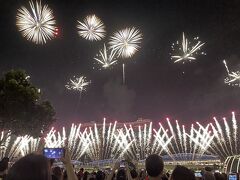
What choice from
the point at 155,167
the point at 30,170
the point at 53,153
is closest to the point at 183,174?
the point at 155,167

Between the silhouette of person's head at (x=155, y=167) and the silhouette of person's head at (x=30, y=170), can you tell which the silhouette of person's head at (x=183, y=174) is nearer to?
the silhouette of person's head at (x=155, y=167)

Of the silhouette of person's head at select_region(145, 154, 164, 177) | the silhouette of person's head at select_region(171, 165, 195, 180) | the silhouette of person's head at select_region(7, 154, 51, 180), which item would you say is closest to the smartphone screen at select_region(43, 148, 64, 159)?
the silhouette of person's head at select_region(145, 154, 164, 177)

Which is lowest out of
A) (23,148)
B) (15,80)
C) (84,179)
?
A: (84,179)

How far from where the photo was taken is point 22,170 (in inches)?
117

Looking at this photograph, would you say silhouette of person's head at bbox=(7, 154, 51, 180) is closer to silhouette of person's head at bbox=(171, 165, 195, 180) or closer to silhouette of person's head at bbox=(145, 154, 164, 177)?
silhouette of person's head at bbox=(171, 165, 195, 180)

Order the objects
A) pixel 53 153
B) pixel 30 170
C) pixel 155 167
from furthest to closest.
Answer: pixel 53 153 < pixel 155 167 < pixel 30 170

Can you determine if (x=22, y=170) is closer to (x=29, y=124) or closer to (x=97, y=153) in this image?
(x=29, y=124)

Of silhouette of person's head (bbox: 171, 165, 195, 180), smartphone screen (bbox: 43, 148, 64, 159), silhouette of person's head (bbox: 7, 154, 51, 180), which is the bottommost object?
silhouette of person's head (bbox: 171, 165, 195, 180)

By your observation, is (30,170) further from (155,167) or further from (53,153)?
Result: (53,153)

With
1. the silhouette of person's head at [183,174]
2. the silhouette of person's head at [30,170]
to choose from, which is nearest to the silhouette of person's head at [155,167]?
the silhouette of person's head at [183,174]

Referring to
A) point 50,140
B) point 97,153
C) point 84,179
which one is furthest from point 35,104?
point 97,153

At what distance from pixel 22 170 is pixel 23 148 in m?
68.7

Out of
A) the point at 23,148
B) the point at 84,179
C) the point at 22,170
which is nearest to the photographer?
the point at 22,170

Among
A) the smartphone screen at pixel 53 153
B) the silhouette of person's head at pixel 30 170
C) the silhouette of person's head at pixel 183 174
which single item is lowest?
the silhouette of person's head at pixel 183 174
